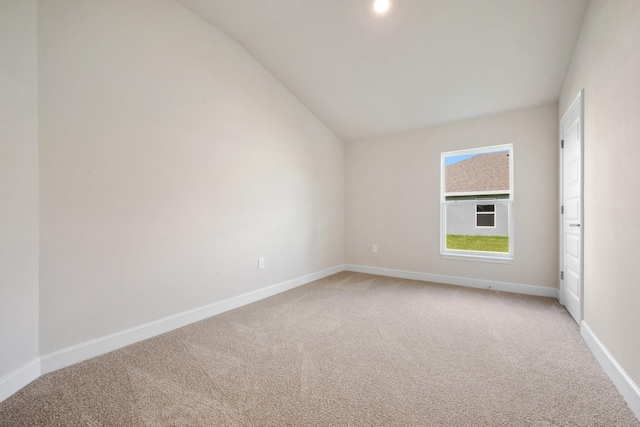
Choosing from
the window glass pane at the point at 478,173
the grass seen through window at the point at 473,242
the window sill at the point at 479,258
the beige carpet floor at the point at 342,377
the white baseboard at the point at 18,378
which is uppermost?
the window glass pane at the point at 478,173

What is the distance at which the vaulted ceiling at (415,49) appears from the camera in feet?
8.18

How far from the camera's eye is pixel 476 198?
3916 millimetres

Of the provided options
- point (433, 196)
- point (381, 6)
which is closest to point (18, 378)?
point (381, 6)

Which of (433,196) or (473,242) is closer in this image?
(433,196)

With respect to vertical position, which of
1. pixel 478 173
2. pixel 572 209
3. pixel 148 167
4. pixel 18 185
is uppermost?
pixel 478 173

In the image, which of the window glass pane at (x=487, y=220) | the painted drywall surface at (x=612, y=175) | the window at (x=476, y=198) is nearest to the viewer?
the painted drywall surface at (x=612, y=175)

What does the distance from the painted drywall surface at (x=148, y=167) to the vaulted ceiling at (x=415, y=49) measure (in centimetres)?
42

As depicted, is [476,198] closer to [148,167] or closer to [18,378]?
[148,167]

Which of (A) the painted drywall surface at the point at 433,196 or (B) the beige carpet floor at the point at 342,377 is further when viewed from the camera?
(A) the painted drywall surface at the point at 433,196

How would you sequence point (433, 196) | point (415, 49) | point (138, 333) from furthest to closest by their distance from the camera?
point (433, 196), point (415, 49), point (138, 333)

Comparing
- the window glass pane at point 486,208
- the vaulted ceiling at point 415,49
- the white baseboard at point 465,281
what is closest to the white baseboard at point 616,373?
the white baseboard at point 465,281

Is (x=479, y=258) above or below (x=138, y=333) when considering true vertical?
above

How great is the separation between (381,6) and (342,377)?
3.06 metres

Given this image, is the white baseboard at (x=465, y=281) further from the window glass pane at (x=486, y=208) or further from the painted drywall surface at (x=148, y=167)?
the painted drywall surface at (x=148, y=167)
